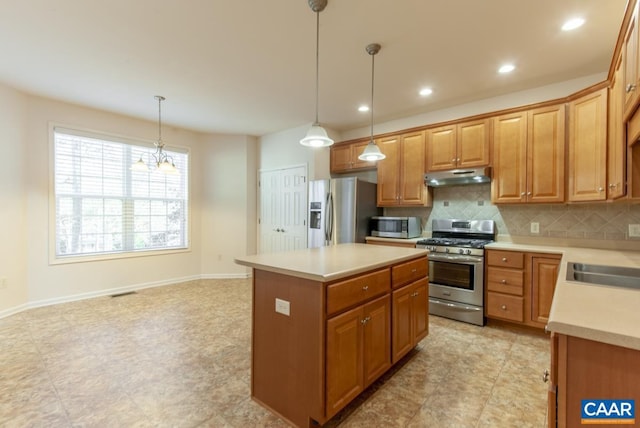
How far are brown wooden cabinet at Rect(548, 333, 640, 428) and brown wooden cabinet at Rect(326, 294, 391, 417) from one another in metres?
0.97

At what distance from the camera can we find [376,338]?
6.49ft

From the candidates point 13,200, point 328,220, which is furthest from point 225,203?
point 13,200

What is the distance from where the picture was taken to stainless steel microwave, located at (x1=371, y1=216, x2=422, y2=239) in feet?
12.9

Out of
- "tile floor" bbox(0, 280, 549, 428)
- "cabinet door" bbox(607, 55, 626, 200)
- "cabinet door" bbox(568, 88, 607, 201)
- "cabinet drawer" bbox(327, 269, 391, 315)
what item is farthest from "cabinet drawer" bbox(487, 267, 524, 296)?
"cabinet drawer" bbox(327, 269, 391, 315)

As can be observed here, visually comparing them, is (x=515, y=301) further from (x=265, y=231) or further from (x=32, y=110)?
(x=32, y=110)

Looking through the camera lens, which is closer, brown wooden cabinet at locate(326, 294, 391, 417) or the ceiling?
brown wooden cabinet at locate(326, 294, 391, 417)

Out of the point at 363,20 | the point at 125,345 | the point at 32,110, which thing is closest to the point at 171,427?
the point at 125,345

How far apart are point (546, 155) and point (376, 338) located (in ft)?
8.92

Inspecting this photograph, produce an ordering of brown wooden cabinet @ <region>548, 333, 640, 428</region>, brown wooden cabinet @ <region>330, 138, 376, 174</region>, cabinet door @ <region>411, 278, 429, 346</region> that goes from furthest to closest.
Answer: brown wooden cabinet @ <region>330, 138, 376, 174</region> → cabinet door @ <region>411, 278, 429, 346</region> → brown wooden cabinet @ <region>548, 333, 640, 428</region>

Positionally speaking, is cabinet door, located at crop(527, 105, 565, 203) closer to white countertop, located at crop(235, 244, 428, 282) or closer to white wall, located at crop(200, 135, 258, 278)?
white countertop, located at crop(235, 244, 428, 282)

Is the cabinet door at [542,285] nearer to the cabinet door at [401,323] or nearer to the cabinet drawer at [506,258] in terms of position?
the cabinet drawer at [506,258]

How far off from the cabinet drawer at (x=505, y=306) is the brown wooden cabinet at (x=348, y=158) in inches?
95.6

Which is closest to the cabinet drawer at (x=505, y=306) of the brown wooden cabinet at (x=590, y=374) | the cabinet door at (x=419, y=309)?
the cabinet door at (x=419, y=309)

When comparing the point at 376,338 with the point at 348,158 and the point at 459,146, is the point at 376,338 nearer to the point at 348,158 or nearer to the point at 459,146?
the point at 459,146
